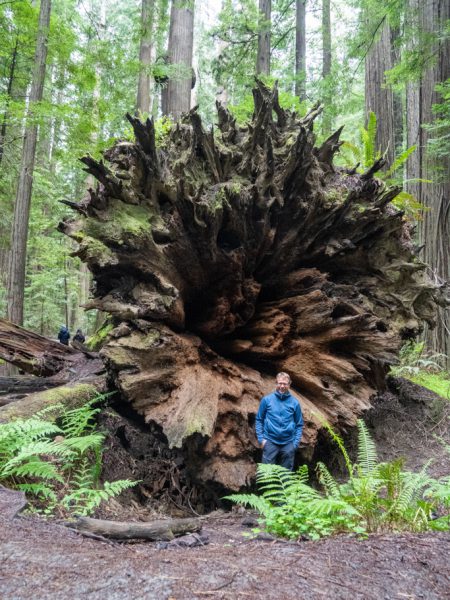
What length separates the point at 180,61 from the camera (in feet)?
38.4

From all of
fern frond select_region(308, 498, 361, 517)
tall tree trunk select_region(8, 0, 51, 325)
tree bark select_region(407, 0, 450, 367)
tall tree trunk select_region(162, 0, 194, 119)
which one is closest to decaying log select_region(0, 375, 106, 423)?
fern frond select_region(308, 498, 361, 517)

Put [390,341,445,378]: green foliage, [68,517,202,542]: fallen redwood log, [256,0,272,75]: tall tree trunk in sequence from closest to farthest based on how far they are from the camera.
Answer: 1. [68,517,202,542]: fallen redwood log
2. [390,341,445,378]: green foliage
3. [256,0,272,75]: tall tree trunk

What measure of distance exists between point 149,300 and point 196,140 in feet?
7.27

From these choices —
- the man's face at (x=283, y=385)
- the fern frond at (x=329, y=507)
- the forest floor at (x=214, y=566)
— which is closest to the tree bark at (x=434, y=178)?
the man's face at (x=283, y=385)

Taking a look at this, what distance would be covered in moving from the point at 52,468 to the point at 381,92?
501 inches

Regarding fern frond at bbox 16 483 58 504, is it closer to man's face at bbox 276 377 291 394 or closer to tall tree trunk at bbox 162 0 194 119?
man's face at bbox 276 377 291 394

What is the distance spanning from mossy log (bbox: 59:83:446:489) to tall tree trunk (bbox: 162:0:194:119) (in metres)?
6.06

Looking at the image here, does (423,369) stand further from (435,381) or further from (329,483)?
(329,483)

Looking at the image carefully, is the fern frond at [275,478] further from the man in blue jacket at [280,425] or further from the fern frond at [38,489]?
the fern frond at [38,489]

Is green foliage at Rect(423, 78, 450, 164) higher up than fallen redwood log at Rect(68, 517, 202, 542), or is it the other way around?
green foliage at Rect(423, 78, 450, 164)

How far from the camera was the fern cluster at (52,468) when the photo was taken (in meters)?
3.10

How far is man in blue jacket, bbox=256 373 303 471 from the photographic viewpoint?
4426mm

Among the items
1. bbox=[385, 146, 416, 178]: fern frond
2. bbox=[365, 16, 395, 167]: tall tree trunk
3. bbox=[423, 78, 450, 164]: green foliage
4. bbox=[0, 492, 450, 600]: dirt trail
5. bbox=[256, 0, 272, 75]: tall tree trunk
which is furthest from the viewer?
bbox=[256, 0, 272, 75]: tall tree trunk

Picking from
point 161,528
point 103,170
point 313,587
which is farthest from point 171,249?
point 313,587
